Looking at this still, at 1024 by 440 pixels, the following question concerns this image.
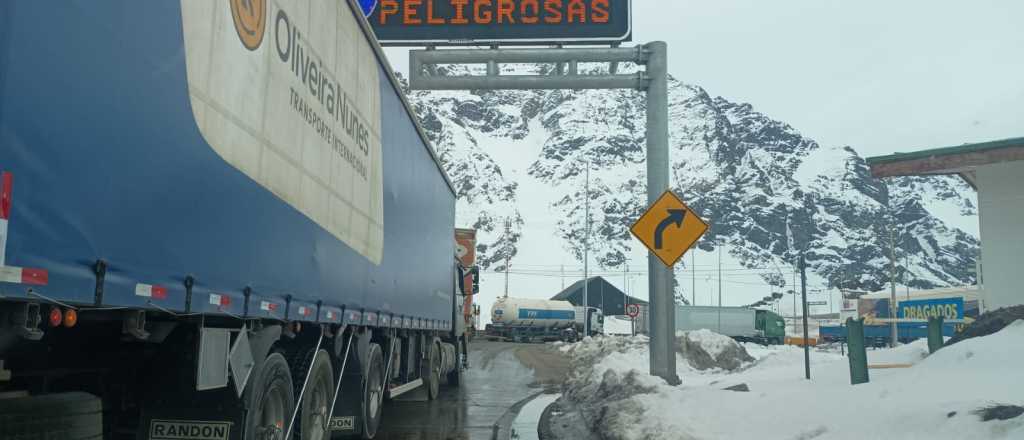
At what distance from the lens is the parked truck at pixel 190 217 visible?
3248mm

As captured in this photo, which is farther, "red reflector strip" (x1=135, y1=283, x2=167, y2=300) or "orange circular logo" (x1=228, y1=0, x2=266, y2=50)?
"orange circular logo" (x1=228, y1=0, x2=266, y2=50)

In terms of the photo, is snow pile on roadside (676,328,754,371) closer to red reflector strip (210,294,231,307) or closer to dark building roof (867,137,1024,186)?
dark building roof (867,137,1024,186)

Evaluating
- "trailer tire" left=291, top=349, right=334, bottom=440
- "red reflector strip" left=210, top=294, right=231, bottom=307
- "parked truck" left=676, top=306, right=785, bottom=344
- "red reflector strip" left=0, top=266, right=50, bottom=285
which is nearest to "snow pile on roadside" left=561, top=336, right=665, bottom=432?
"trailer tire" left=291, top=349, right=334, bottom=440

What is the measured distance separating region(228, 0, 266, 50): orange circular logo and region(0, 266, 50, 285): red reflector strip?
7.10 ft

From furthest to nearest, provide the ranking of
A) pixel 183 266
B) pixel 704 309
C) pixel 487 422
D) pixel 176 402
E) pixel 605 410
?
pixel 704 309, pixel 487 422, pixel 605 410, pixel 176 402, pixel 183 266

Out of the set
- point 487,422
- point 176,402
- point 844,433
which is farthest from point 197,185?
point 487,422

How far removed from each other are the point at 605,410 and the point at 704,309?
5280cm

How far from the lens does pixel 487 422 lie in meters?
11.8

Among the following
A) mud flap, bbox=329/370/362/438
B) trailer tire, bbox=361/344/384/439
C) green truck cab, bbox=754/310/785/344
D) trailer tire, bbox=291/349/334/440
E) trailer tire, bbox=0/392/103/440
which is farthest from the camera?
green truck cab, bbox=754/310/785/344

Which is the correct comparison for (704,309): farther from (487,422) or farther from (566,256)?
(566,256)

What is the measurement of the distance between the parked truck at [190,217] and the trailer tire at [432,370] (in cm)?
480

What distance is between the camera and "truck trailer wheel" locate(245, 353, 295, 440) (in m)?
5.52

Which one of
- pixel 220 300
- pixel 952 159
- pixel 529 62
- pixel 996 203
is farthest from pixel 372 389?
pixel 996 203

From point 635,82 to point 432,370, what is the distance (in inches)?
229
